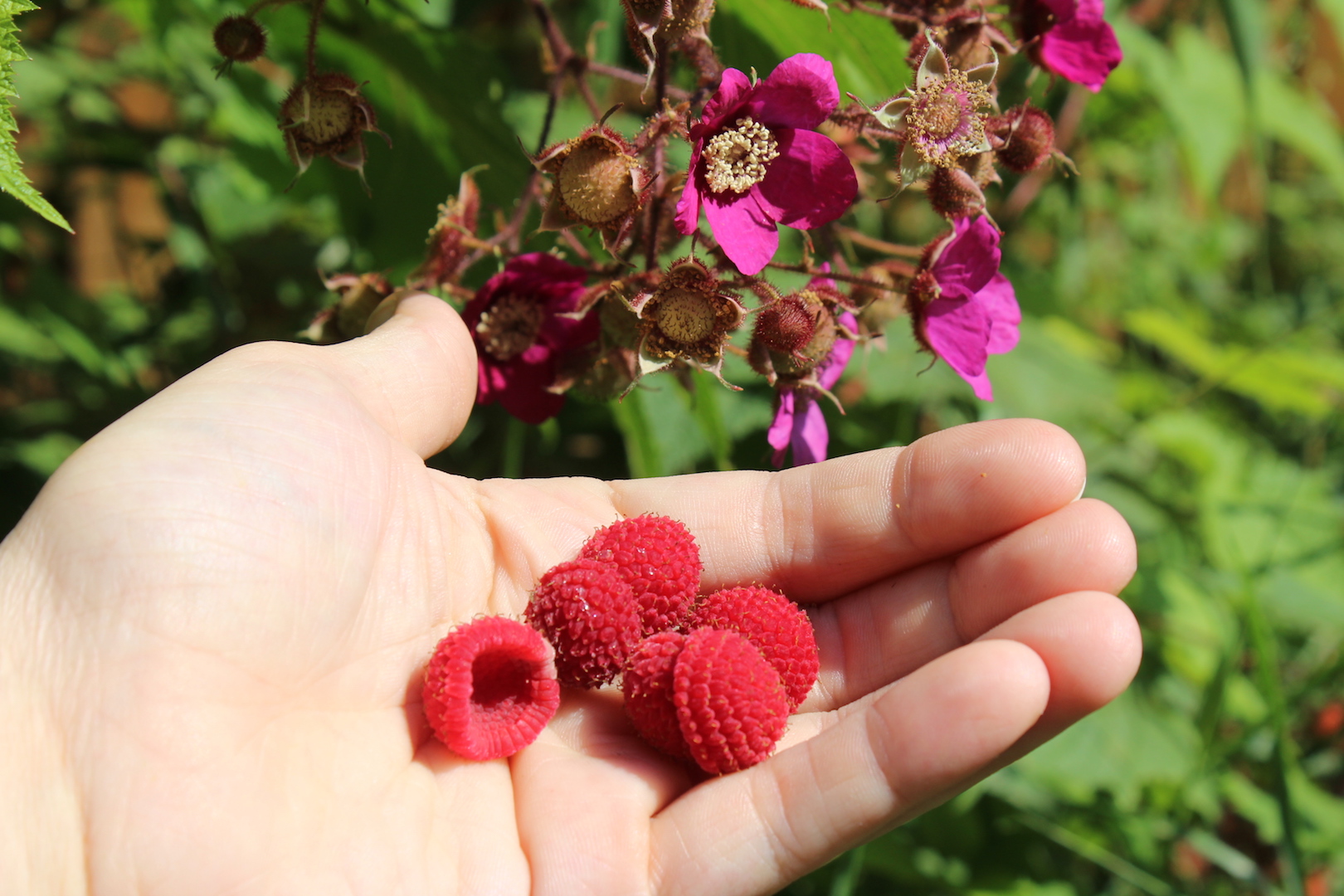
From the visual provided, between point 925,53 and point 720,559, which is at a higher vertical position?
point 925,53

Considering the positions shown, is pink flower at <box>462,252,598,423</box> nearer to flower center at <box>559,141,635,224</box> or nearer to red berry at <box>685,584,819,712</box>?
flower center at <box>559,141,635,224</box>

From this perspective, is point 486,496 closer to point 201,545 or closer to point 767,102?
point 201,545

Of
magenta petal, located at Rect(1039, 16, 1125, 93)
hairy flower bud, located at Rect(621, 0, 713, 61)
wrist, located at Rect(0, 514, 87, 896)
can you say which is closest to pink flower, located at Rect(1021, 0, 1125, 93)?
magenta petal, located at Rect(1039, 16, 1125, 93)

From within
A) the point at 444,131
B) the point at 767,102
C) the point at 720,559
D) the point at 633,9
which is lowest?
the point at 720,559

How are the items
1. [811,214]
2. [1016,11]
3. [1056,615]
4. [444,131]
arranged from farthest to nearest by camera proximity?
[444,131], [1016,11], [811,214], [1056,615]

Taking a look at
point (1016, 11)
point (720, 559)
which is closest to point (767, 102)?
point (1016, 11)

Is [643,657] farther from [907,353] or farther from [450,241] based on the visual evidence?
[907,353]

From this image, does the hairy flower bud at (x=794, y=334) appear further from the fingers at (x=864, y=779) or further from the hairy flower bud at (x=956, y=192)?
the fingers at (x=864, y=779)
